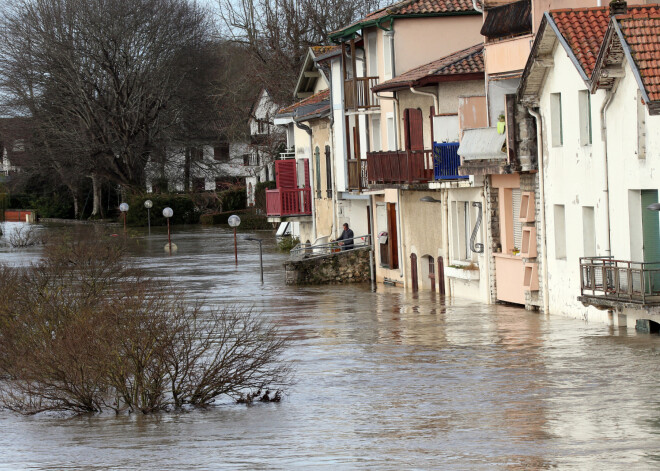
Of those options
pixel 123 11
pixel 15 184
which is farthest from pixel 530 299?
pixel 15 184

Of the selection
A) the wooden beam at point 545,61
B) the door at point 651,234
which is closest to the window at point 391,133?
the wooden beam at point 545,61

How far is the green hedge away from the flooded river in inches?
2400

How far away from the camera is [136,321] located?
56.9 ft

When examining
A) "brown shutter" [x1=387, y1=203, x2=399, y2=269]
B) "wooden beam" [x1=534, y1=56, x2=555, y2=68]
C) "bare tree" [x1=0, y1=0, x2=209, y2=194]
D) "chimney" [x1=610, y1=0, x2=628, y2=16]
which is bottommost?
"brown shutter" [x1=387, y1=203, x2=399, y2=269]

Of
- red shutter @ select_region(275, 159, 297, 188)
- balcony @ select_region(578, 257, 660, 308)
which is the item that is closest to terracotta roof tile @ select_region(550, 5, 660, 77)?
balcony @ select_region(578, 257, 660, 308)

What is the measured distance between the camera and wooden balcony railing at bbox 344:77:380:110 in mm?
40250

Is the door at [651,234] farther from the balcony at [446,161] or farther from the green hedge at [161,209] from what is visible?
the green hedge at [161,209]

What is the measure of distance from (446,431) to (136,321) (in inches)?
182

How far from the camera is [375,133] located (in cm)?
4188

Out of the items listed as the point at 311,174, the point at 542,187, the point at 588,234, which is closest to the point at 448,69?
the point at 542,187

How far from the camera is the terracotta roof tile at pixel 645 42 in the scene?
22344 millimetres

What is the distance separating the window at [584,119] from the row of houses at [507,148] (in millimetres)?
29

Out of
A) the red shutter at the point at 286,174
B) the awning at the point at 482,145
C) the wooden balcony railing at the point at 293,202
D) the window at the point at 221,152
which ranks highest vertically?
the window at the point at 221,152

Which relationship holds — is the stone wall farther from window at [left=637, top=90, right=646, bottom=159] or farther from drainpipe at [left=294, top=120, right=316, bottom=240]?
window at [left=637, top=90, right=646, bottom=159]
